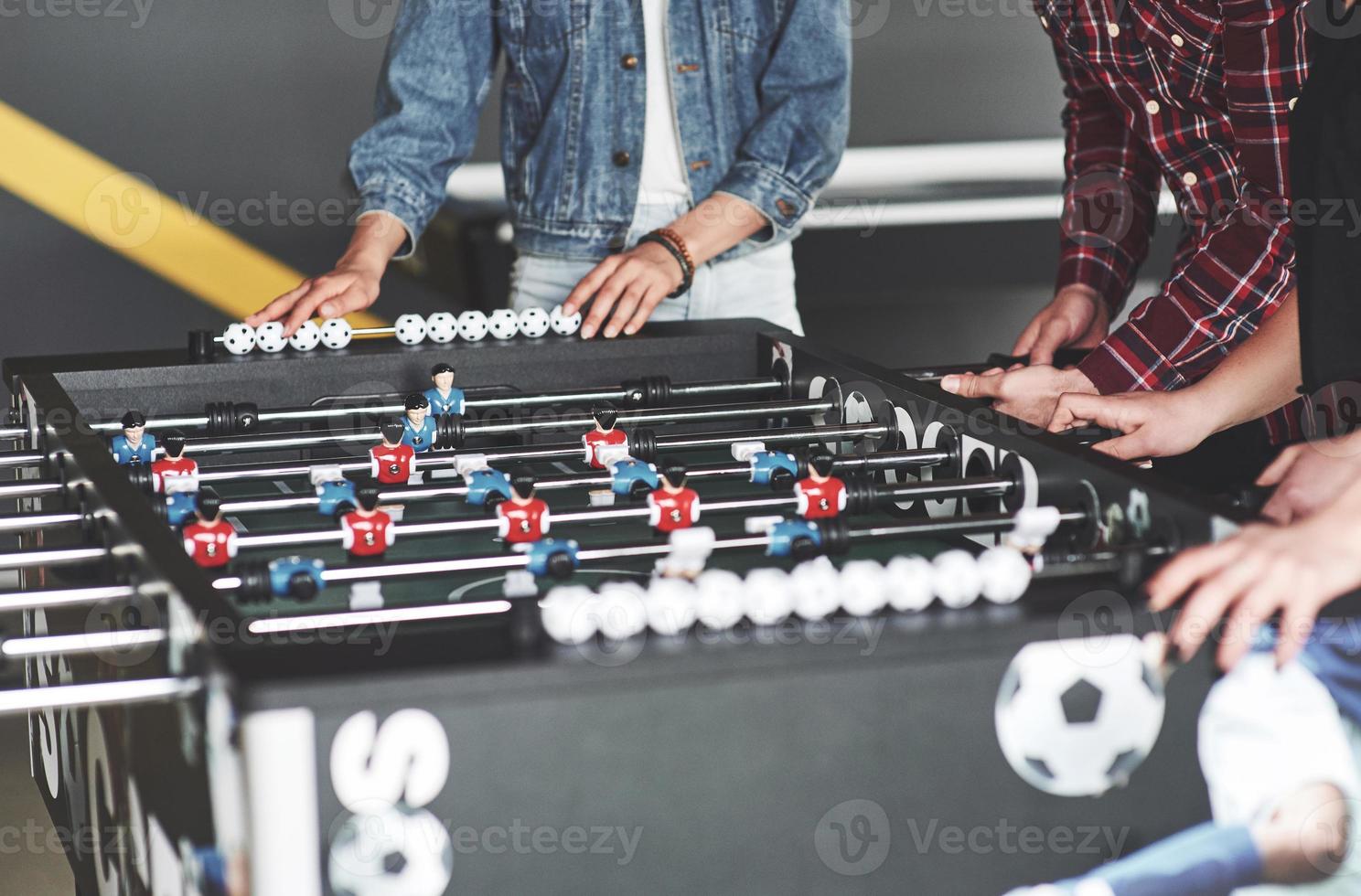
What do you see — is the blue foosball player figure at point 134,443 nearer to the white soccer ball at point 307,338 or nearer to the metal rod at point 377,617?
the white soccer ball at point 307,338

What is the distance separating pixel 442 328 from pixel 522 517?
747 millimetres

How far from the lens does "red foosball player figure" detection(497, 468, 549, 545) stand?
128cm

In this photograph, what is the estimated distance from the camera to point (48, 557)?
120 cm

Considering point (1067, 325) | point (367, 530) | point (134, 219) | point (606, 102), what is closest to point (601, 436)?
point (367, 530)

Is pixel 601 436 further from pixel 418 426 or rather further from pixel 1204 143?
pixel 1204 143

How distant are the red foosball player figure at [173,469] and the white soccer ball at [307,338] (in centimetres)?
46

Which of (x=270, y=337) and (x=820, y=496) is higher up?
(x=270, y=337)

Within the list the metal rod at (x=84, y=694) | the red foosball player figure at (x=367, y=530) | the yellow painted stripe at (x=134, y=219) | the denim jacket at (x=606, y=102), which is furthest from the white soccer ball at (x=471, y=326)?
the yellow painted stripe at (x=134, y=219)

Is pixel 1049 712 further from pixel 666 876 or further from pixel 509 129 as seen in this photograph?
pixel 509 129

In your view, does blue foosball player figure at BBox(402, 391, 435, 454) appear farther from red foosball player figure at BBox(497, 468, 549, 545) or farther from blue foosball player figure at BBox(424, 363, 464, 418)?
red foosball player figure at BBox(497, 468, 549, 545)

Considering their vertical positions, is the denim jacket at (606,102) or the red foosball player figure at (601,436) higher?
the denim jacket at (606,102)

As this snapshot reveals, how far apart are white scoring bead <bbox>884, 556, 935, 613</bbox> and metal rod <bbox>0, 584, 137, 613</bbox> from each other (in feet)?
1.92

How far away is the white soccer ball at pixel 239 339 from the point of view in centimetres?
188

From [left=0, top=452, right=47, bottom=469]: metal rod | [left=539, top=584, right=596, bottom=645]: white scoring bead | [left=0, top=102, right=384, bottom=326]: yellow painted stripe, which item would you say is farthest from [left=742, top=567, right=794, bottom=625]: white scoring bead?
[left=0, top=102, right=384, bottom=326]: yellow painted stripe
